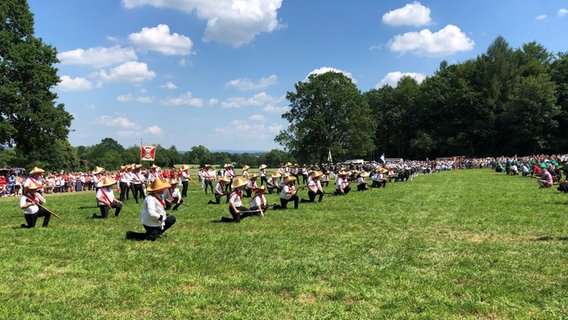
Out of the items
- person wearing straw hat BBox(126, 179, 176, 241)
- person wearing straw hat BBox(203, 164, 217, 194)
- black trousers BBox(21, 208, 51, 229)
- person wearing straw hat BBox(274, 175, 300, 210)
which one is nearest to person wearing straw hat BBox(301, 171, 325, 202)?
person wearing straw hat BBox(274, 175, 300, 210)

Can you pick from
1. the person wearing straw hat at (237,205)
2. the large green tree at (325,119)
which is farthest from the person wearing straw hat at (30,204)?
the large green tree at (325,119)

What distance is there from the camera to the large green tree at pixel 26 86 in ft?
102

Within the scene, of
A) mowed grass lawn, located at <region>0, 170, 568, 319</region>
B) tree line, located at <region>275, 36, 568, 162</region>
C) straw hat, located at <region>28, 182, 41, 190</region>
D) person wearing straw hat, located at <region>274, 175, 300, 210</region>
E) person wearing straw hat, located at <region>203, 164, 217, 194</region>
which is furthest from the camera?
tree line, located at <region>275, 36, 568, 162</region>

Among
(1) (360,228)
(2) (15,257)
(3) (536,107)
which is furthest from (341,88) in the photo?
(2) (15,257)

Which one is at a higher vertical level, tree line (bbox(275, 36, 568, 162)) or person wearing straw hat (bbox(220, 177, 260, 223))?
tree line (bbox(275, 36, 568, 162))

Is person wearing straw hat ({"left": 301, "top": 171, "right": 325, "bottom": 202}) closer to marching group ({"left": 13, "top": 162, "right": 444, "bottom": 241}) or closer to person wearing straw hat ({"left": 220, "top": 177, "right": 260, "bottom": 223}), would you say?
marching group ({"left": 13, "top": 162, "right": 444, "bottom": 241})

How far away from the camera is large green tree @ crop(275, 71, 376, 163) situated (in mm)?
68375

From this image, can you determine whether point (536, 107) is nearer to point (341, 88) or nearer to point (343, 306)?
point (341, 88)

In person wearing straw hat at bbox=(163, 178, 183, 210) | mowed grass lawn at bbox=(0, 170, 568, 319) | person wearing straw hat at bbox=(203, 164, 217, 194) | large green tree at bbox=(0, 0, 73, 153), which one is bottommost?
mowed grass lawn at bbox=(0, 170, 568, 319)

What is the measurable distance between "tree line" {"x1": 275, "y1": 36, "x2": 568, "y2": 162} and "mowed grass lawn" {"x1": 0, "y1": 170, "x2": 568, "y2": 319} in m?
56.5

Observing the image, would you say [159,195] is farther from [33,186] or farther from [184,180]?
[184,180]

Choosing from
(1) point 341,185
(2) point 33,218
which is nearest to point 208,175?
(1) point 341,185

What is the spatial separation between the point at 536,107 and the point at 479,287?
221 feet

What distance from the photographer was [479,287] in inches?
248
